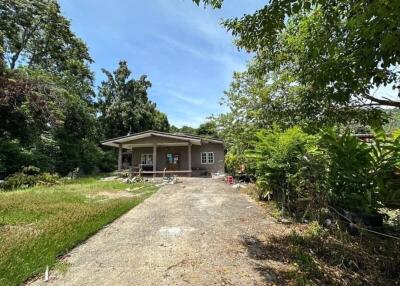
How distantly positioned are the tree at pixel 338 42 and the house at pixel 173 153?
61.5 feet

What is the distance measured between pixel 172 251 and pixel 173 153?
71.3 feet

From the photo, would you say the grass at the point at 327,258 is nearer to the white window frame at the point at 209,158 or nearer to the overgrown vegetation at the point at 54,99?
the overgrown vegetation at the point at 54,99

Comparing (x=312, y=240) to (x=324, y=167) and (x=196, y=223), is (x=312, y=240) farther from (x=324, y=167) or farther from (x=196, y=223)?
(x=196, y=223)

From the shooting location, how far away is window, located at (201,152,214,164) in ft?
86.1

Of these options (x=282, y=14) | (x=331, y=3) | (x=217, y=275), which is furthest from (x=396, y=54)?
(x=217, y=275)

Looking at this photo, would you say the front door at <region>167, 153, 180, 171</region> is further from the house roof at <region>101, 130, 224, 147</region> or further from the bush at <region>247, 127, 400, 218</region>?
the bush at <region>247, 127, 400, 218</region>

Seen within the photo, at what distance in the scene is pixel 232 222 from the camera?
7.80 m

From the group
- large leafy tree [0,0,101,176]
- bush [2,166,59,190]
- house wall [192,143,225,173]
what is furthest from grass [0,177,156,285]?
house wall [192,143,225,173]

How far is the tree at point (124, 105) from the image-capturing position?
36750 mm

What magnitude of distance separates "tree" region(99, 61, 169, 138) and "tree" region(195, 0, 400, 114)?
32888 mm

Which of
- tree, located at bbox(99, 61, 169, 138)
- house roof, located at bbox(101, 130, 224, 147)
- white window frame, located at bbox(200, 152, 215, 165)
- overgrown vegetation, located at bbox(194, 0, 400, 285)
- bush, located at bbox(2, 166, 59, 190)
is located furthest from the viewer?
tree, located at bbox(99, 61, 169, 138)

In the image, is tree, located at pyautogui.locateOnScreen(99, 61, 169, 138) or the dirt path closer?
the dirt path

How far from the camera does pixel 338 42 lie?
3.75 meters

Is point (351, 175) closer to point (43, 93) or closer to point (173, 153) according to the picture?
point (43, 93)
